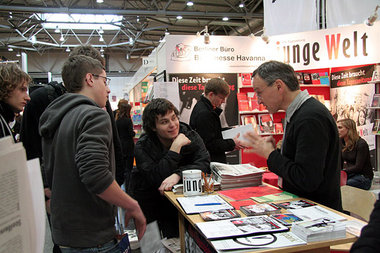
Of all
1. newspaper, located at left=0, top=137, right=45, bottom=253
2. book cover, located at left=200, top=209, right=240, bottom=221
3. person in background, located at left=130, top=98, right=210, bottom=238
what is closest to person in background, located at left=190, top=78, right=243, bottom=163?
person in background, located at left=130, top=98, right=210, bottom=238

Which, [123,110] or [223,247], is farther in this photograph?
[123,110]

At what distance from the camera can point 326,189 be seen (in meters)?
1.71

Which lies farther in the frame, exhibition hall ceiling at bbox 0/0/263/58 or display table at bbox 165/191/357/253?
exhibition hall ceiling at bbox 0/0/263/58

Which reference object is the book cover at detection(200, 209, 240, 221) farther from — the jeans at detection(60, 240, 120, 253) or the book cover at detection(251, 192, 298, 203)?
the jeans at detection(60, 240, 120, 253)

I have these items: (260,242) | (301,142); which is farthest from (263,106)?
(260,242)

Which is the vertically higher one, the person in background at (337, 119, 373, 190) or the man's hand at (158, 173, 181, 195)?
the man's hand at (158, 173, 181, 195)

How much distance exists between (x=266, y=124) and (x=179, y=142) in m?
4.21

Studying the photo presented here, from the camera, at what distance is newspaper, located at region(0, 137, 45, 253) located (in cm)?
59

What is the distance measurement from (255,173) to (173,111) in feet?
2.40

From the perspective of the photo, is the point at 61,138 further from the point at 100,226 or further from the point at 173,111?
the point at 173,111

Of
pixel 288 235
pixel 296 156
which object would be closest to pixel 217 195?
pixel 296 156

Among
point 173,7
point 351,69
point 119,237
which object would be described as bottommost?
point 119,237

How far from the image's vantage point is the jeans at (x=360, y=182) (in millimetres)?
4066

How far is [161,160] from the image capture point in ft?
6.96
